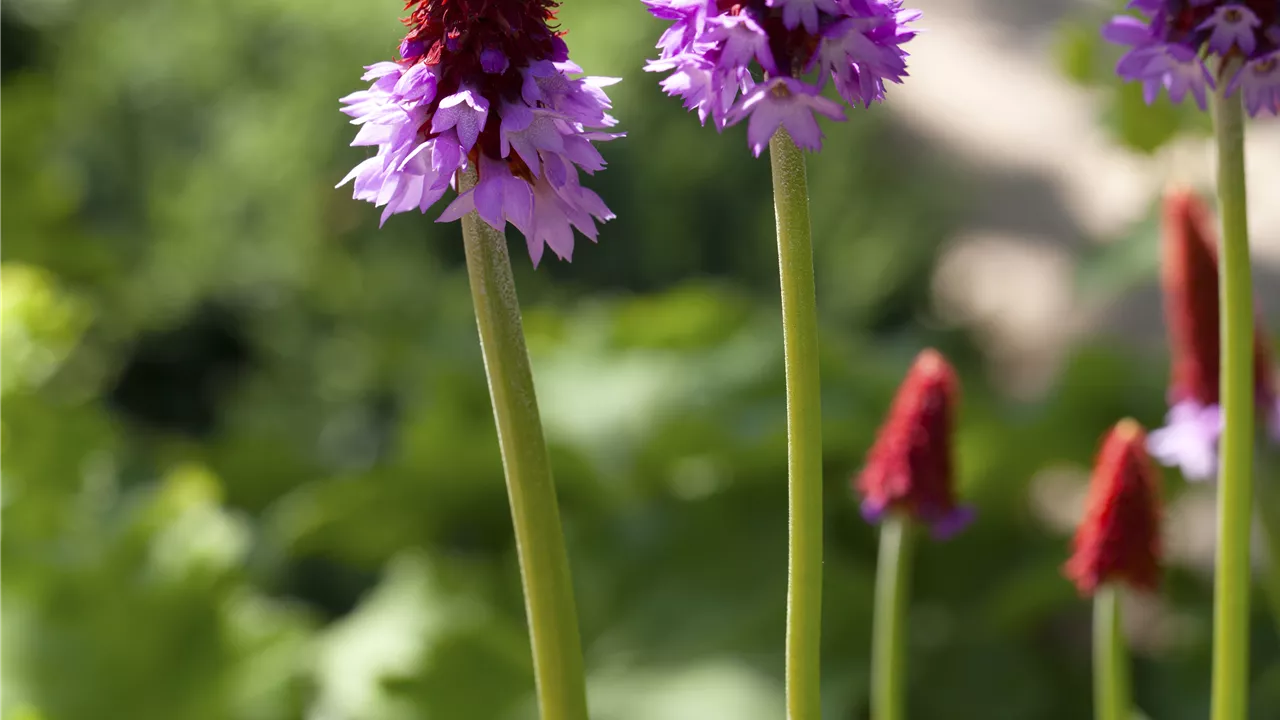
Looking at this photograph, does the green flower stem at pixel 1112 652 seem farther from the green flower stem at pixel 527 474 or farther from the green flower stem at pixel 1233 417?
the green flower stem at pixel 527 474

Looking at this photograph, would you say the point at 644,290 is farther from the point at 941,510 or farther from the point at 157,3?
the point at 941,510

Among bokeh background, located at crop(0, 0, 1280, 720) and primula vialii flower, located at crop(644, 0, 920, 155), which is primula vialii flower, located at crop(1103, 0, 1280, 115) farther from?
bokeh background, located at crop(0, 0, 1280, 720)

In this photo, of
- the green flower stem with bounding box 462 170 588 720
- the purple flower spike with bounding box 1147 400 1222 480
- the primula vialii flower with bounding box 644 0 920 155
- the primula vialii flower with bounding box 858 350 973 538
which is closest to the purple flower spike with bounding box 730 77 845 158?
the primula vialii flower with bounding box 644 0 920 155

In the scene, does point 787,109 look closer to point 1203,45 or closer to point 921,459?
point 1203,45

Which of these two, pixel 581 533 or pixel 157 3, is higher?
pixel 157 3

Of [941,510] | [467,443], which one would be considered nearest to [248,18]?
[467,443]
